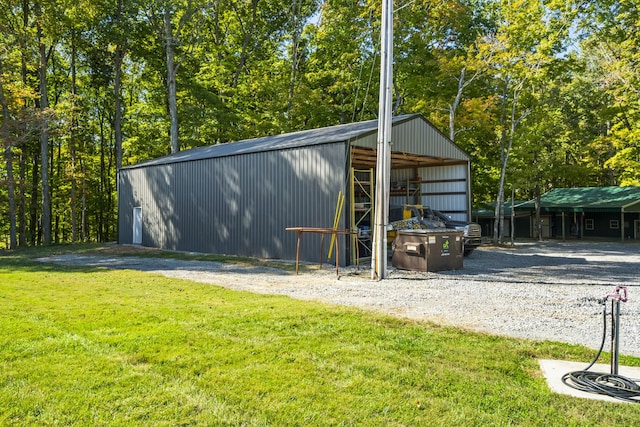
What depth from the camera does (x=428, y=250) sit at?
10773 millimetres

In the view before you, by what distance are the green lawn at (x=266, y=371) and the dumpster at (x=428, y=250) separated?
4947 mm

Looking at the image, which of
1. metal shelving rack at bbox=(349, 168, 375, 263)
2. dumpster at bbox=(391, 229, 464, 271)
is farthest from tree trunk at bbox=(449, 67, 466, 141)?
dumpster at bbox=(391, 229, 464, 271)

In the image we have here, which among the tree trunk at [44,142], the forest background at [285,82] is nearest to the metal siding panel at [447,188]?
the forest background at [285,82]

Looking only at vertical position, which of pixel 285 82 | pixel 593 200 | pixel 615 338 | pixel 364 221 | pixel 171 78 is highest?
pixel 285 82

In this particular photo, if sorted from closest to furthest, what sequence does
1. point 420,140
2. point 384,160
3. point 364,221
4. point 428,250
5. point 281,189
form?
point 384,160 → point 428,250 → point 281,189 → point 364,221 → point 420,140

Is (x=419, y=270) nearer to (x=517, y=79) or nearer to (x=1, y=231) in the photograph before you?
(x=517, y=79)

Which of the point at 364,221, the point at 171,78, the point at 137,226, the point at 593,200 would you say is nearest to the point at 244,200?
the point at 364,221

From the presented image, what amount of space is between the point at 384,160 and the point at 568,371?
6463mm

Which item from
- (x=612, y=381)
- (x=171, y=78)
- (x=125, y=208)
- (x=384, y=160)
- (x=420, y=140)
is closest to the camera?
(x=612, y=381)

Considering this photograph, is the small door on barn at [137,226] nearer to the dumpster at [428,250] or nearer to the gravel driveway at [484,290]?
the gravel driveway at [484,290]

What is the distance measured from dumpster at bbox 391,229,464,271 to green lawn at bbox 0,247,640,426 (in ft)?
16.2

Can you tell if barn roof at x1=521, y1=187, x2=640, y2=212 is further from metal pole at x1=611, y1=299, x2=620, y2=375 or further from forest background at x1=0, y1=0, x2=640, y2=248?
metal pole at x1=611, y1=299, x2=620, y2=375

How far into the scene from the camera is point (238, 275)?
34.5ft

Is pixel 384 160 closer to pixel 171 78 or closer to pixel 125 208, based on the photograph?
pixel 125 208
